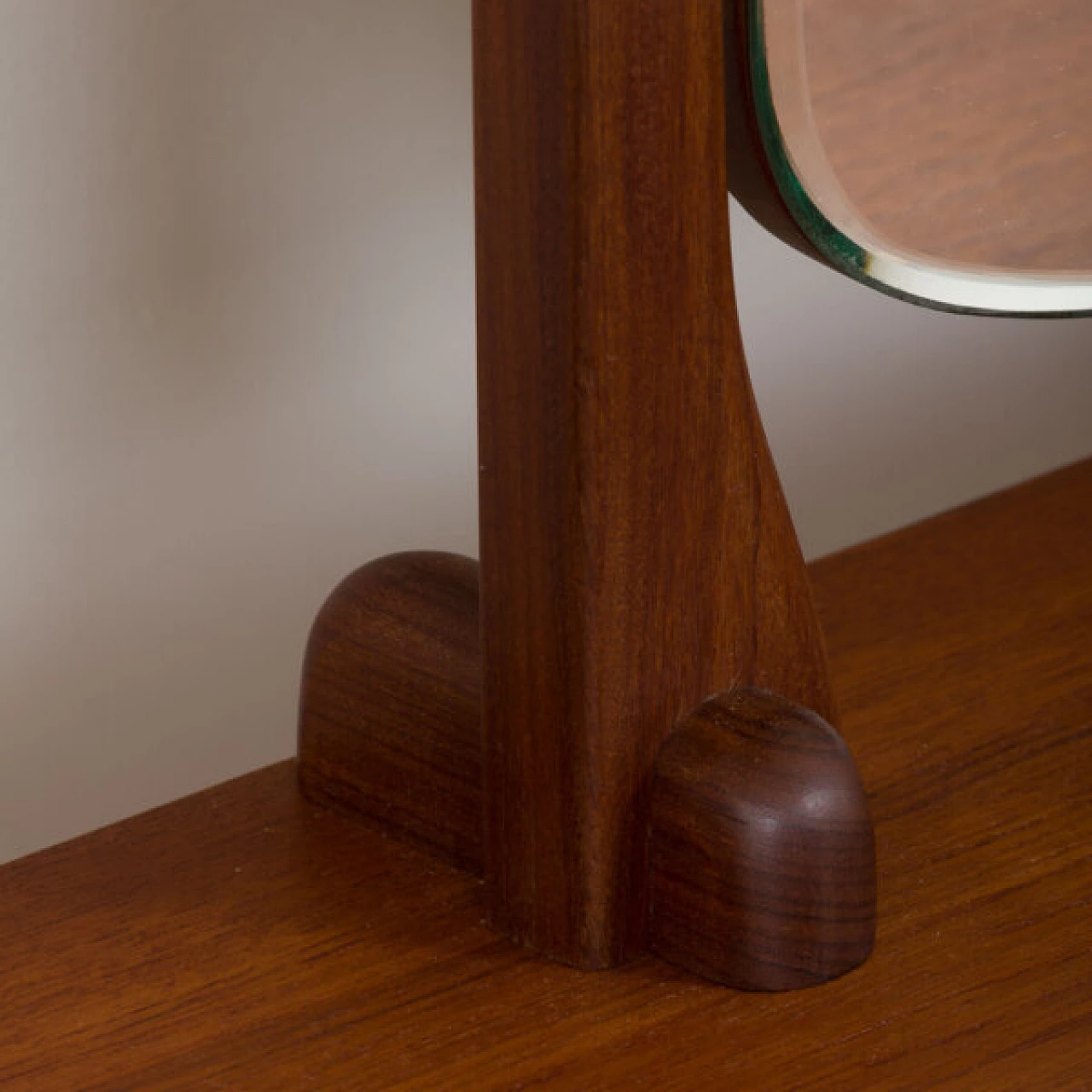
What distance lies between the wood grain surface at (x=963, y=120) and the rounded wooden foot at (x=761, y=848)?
0.47 ft

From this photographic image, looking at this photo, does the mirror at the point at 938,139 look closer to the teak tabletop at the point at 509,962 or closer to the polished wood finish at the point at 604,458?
the polished wood finish at the point at 604,458

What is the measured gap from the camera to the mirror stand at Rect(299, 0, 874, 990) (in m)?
0.50

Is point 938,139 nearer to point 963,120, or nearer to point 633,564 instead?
point 963,120

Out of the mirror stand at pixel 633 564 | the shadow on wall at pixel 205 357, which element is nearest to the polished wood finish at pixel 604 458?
the mirror stand at pixel 633 564

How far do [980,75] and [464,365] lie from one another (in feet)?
1.05

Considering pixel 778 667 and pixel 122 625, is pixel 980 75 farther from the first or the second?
pixel 122 625

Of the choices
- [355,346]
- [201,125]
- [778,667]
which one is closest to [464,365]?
[355,346]

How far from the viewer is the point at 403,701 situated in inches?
24.6

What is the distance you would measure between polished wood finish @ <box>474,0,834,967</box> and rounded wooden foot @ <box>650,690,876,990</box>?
10 millimetres

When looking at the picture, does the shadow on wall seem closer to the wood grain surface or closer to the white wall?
the white wall

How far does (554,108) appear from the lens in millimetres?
498

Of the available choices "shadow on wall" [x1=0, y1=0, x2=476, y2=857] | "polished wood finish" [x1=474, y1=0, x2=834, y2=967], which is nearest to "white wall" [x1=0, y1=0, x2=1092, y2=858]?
"shadow on wall" [x1=0, y1=0, x2=476, y2=857]

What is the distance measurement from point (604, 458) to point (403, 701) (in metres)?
0.14

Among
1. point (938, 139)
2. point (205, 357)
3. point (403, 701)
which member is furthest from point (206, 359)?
point (938, 139)
